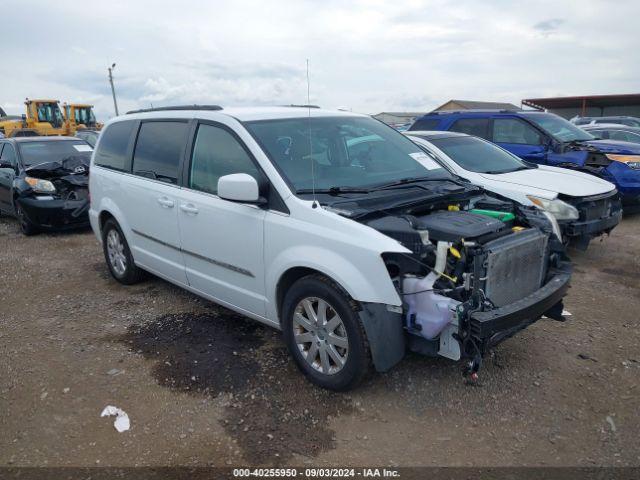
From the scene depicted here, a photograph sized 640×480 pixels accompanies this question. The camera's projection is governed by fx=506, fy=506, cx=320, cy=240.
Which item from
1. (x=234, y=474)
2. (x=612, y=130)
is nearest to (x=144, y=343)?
(x=234, y=474)

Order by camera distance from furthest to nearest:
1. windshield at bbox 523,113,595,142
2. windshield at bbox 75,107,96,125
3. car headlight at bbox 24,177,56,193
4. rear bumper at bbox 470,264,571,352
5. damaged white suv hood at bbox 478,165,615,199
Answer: windshield at bbox 75,107,96,125, windshield at bbox 523,113,595,142, car headlight at bbox 24,177,56,193, damaged white suv hood at bbox 478,165,615,199, rear bumper at bbox 470,264,571,352

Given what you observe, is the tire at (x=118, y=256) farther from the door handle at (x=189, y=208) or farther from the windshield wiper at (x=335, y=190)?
the windshield wiper at (x=335, y=190)

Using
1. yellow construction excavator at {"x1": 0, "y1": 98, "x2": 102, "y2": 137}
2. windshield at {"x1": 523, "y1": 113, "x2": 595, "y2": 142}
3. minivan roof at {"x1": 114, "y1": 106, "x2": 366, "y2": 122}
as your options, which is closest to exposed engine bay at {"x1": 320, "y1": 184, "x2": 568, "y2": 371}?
minivan roof at {"x1": 114, "y1": 106, "x2": 366, "y2": 122}

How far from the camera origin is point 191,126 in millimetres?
4227

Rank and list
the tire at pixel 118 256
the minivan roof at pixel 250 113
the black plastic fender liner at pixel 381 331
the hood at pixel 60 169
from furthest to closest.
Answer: the hood at pixel 60 169 < the tire at pixel 118 256 < the minivan roof at pixel 250 113 < the black plastic fender liner at pixel 381 331

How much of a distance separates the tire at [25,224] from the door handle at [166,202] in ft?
15.9

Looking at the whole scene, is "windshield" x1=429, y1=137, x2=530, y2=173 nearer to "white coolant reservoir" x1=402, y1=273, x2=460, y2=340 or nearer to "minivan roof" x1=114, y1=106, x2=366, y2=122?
"minivan roof" x1=114, y1=106, x2=366, y2=122

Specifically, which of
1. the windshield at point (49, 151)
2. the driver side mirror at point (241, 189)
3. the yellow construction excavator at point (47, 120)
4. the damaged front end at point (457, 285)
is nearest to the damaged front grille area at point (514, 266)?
the damaged front end at point (457, 285)

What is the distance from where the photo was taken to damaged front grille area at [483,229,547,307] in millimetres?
3057

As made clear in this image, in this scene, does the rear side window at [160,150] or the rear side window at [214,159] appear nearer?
the rear side window at [214,159]

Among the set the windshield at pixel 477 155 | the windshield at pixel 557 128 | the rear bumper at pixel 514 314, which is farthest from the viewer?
the windshield at pixel 557 128

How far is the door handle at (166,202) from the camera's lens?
169 inches

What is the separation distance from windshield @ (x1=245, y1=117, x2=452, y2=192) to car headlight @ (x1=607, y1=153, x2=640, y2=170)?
17.4 feet

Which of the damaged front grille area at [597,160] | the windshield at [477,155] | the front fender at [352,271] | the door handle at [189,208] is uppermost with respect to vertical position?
the windshield at [477,155]
